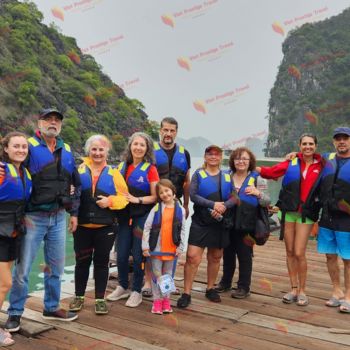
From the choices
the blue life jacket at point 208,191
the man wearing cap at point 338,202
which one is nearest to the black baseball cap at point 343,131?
the man wearing cap at point 338,202

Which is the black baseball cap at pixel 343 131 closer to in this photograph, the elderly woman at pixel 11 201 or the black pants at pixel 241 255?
the black pants at pixel 241 255

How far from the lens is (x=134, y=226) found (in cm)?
402

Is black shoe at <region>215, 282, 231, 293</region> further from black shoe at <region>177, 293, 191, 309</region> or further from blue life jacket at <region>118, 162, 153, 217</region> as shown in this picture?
blue life jacket at <region>118, 162, 153, 217</region>

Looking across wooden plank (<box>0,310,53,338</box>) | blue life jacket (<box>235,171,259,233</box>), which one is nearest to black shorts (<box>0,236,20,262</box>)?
wooden plank (<box>0,310,53,338</box>)

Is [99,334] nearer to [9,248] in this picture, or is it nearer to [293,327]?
[9,248]

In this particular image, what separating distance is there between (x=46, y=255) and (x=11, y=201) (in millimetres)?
710

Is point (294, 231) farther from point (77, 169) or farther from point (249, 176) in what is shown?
point (77, 169)

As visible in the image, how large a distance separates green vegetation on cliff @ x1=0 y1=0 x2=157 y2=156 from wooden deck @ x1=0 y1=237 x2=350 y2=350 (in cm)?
4274

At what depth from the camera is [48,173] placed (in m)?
3.24

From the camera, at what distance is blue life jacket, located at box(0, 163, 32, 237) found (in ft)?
9.55

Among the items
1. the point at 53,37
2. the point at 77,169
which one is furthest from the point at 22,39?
the point at 77,169

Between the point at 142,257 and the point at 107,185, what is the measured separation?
2.89ft

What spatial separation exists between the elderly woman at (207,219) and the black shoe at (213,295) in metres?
0.31

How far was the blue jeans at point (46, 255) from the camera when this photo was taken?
10.4 ft
